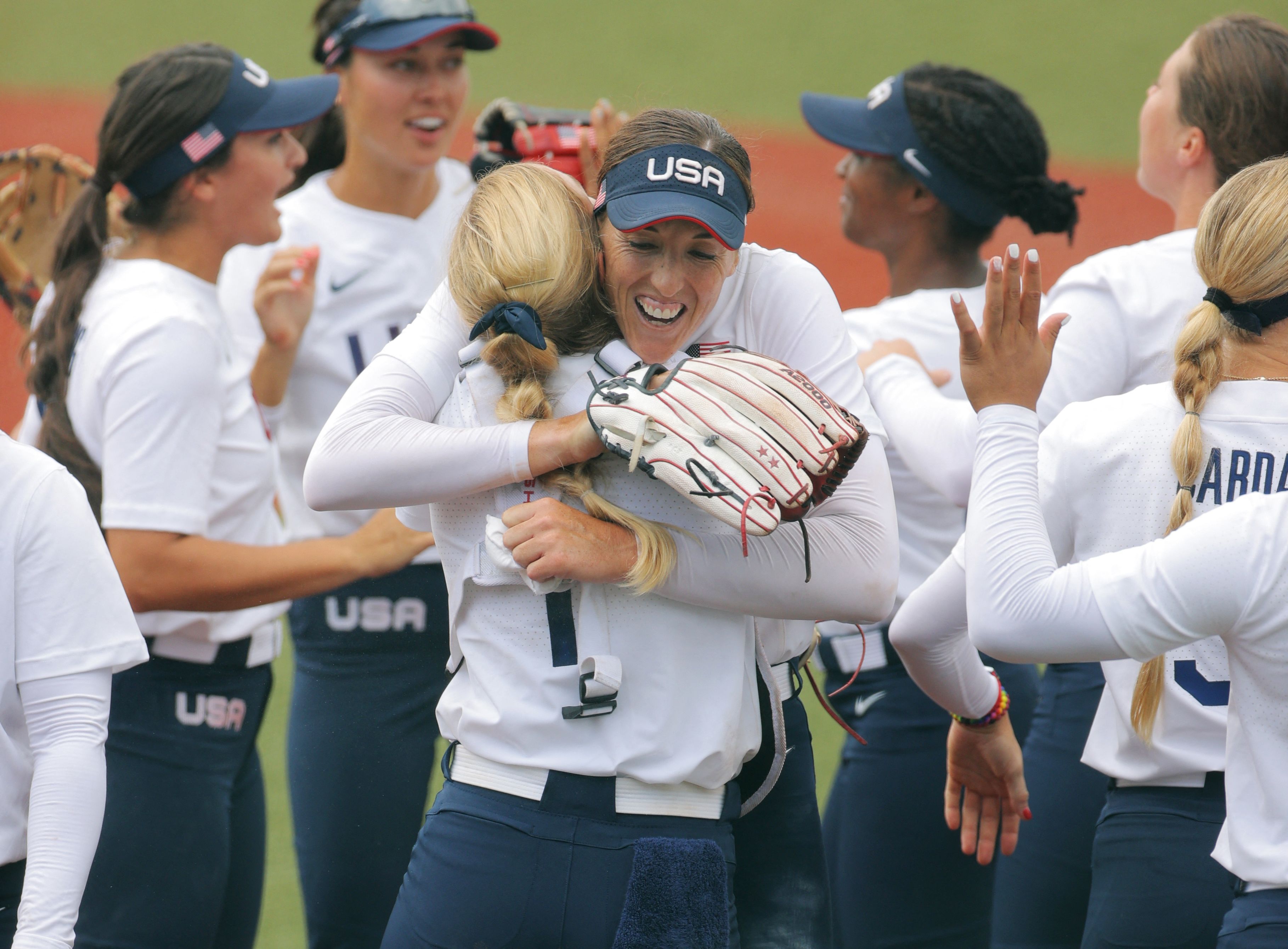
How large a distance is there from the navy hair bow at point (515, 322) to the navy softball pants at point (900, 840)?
1.23 m

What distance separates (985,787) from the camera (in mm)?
2264

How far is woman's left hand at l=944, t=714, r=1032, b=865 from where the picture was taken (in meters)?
2.22

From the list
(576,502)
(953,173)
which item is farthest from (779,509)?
(953,173)

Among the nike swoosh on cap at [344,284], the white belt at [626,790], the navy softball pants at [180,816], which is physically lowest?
the navy softball pants at [180,816]

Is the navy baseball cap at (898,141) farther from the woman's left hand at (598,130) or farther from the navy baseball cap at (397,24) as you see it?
the navy baseball cap at (397,24)

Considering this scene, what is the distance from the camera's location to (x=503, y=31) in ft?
38.5

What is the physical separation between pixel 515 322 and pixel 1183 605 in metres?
0.82

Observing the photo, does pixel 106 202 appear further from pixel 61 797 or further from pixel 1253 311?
pixel 1253 311

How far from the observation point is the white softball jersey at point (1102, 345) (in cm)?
230

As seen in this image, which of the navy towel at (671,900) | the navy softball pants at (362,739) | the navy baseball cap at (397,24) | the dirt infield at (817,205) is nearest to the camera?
the navy towel at (671,900)

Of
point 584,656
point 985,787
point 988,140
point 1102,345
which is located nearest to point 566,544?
point 584,656

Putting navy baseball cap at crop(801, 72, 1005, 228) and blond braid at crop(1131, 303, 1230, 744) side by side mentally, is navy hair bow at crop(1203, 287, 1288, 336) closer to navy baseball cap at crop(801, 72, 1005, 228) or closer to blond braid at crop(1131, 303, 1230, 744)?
blond braid at crop(1131, 303, 1230, 744)

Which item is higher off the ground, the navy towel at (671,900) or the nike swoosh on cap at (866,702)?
the nike swoosh on cap at (866,702)

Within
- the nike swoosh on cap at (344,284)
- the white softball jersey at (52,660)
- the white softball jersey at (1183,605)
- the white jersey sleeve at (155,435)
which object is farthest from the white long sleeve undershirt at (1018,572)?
the nike swoosh on cap at (344,284)
